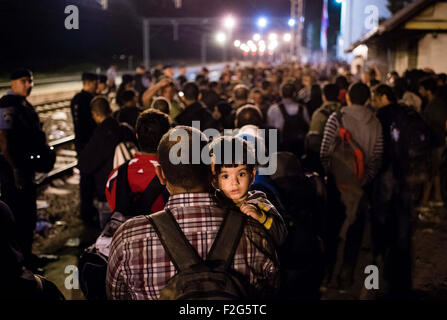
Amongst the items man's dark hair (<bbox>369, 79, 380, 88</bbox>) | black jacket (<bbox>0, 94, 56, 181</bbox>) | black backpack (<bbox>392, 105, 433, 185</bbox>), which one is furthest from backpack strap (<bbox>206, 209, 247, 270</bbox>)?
man's dark hair (<bbox>369, 79, 380, 88</bbox>)

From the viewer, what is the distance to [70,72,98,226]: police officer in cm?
666

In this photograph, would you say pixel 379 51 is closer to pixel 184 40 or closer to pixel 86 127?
pixel 86 127

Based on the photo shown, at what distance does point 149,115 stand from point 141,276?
1684 mm

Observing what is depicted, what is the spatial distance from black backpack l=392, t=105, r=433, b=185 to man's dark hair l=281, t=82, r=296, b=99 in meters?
1.78

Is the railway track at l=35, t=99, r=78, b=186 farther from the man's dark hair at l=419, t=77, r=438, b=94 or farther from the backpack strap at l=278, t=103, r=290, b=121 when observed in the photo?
the man's dark hair at l=419, t=77, r=438, b=94

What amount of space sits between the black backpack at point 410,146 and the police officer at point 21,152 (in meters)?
4.12

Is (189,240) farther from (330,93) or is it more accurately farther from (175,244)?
(330,93)

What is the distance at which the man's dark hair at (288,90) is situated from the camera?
6822 millimetres

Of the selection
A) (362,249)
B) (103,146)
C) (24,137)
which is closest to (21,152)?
(24,137)

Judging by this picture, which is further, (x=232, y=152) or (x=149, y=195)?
(x=149, y=195)

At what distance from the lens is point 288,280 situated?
144 inches

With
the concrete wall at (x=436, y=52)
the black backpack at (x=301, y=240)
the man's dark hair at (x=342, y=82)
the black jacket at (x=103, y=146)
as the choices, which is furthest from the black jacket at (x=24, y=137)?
the concrete wall at (x=436, y=52)

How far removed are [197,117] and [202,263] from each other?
4929 mm

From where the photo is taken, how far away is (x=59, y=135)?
14094mm
